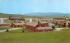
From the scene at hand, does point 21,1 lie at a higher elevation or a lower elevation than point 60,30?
higher

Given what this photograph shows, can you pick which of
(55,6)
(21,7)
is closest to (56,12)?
(55,6)

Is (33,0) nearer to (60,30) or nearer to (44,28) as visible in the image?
(44,28)

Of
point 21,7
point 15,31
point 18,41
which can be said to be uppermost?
point 21,7

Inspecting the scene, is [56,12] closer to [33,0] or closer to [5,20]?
[33,0]

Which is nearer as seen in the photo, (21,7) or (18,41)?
(18,41)

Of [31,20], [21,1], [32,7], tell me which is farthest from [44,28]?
[21,1]

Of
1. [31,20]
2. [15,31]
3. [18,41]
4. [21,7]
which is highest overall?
[21,7]
